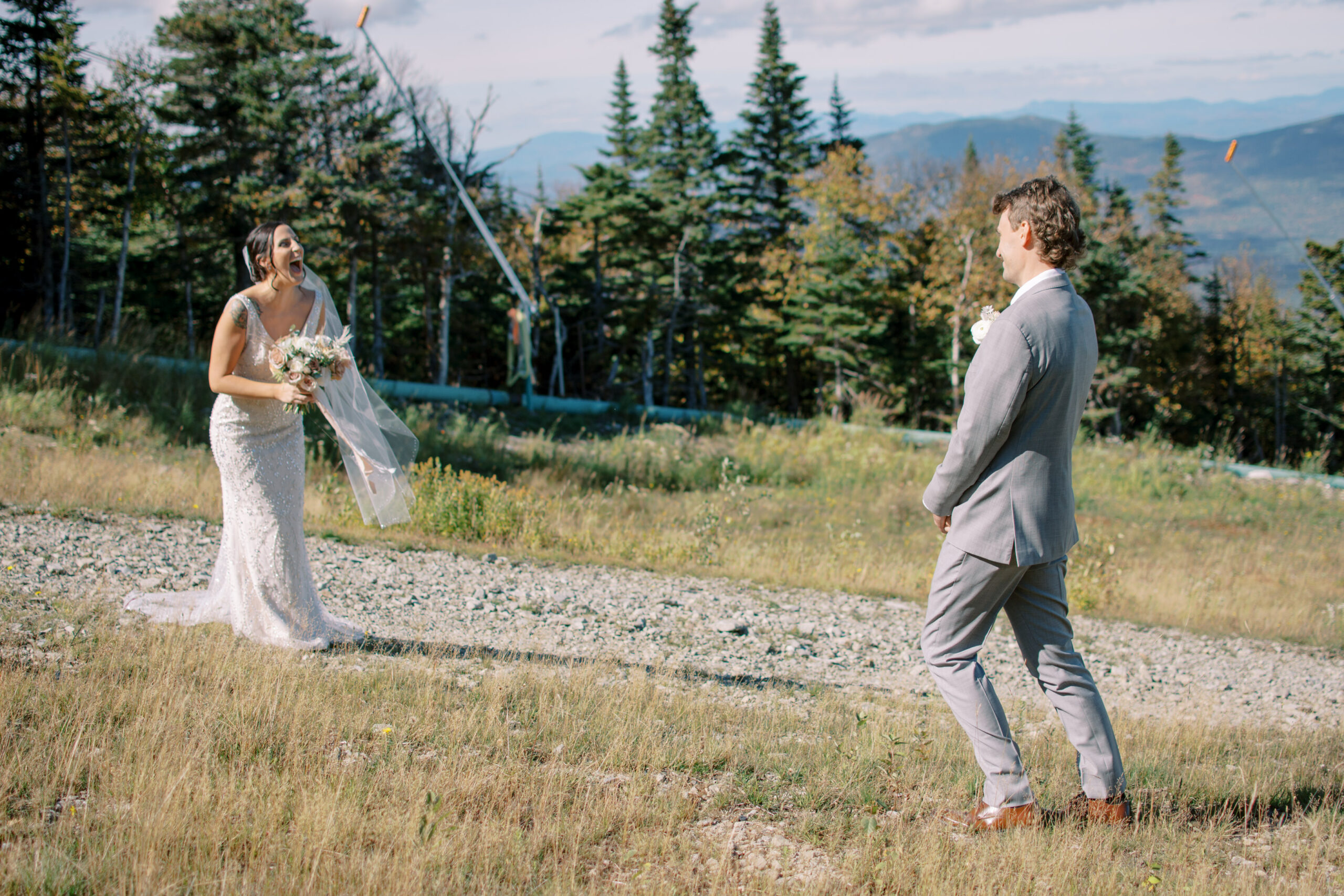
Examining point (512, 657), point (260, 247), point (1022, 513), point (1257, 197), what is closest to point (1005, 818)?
point (1022, 513)

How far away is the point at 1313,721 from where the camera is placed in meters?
5.70

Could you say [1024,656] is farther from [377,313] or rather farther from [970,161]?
[970,161]

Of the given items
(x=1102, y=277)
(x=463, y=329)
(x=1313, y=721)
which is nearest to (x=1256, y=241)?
(x=1102, y=277)

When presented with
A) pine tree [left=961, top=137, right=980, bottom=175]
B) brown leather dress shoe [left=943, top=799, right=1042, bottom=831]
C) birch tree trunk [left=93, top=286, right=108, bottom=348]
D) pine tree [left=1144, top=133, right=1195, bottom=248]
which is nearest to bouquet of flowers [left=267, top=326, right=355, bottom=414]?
brown leather dress shoe [left=943, top=799, right=1042, bottom=831]

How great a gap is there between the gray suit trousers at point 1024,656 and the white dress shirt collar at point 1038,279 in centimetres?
89

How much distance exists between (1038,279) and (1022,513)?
796 mm

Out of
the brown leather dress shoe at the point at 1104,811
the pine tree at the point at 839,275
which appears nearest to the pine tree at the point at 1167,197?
the pine tree at the point at 839,275

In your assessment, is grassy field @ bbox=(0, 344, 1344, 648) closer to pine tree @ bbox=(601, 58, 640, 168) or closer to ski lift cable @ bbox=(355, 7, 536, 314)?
ski lift cable @ bbox=(355, 7, 536, 314)

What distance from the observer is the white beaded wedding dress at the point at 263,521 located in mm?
4848

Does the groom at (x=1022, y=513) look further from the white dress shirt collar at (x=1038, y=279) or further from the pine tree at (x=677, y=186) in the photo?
the pine tree at (x=677, y=186)

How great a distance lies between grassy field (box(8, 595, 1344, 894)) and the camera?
2.77m

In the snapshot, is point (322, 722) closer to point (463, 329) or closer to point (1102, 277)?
point (463, 329)

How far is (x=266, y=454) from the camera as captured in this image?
489 centimetres

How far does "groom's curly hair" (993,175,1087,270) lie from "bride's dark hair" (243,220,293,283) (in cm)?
354
